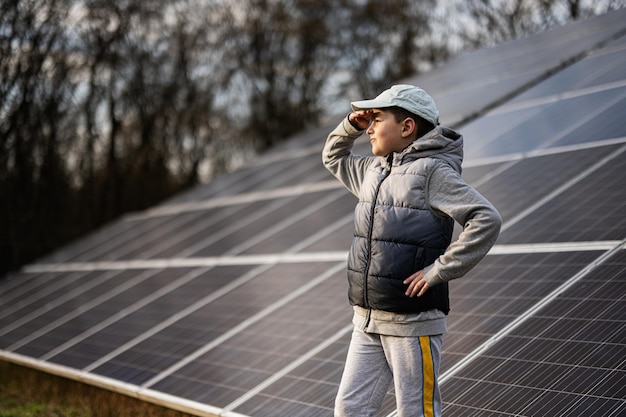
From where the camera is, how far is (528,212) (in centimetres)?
691

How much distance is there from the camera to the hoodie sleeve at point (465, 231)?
3643 mm

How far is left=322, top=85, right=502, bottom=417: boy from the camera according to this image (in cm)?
377

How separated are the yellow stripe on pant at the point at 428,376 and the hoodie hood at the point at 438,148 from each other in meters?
0.86

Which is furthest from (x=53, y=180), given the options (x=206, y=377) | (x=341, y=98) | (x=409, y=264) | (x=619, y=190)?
(x=409, y=264)

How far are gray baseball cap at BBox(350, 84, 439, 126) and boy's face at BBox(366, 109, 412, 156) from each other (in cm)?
7

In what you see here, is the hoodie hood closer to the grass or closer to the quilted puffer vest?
the quilted puffer vest

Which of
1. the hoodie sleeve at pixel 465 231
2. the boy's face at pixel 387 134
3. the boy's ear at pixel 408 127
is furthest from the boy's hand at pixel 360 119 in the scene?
the hoodie sleeve at pixel 465 231

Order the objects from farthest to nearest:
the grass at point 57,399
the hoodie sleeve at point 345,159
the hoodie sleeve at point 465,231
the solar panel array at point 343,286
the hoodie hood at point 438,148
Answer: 1. the grass at point 57,399
2. the solar panel array at point 343,286
3. the hoodie sleeve at point 345,159
4. the hoodie hood at point 438,148
5. the hoodie sleeve at point 465,231

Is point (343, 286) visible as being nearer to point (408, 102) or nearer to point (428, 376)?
point (428, 376)

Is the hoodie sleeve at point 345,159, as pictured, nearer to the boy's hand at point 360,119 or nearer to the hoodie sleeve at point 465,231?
the boy's hand at point 360,119

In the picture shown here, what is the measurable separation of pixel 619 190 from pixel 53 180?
1860cm

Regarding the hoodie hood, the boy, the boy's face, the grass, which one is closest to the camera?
the boy

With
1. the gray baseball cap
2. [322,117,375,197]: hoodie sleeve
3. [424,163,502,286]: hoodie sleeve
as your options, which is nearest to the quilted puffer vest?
[424,163,502,286]: hoodie sleeve

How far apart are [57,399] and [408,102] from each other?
20.0 ft
